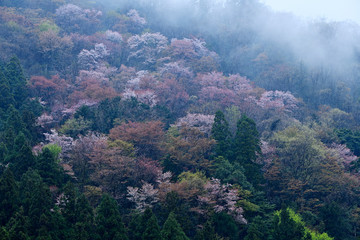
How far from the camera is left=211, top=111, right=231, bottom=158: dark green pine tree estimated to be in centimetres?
2808

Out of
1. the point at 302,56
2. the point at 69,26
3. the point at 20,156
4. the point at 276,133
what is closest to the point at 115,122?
the point at 20,156

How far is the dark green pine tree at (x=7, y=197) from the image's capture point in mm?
17969

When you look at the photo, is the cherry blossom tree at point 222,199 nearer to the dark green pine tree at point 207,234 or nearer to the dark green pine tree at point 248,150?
the dark green pine tree at point 207,234

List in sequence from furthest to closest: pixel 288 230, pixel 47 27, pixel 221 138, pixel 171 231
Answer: pixel 47 27, pixel 221 138, pixel 288 230, pixel 171 231

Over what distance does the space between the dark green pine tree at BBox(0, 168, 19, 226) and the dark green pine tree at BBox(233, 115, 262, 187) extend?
16738mm

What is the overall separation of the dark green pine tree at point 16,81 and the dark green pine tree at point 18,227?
1887 cm

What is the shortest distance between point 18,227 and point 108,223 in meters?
4.64

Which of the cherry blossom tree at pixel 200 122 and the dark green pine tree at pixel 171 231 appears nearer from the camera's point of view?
the dark green pine tree at pixel 171 231

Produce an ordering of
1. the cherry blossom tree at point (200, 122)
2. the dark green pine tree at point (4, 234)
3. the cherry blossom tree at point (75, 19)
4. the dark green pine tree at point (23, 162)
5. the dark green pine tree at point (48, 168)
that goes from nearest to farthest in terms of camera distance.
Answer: the dark green pine tree at point (4, 234) → the dark green pine tree at point (48, 168) → the dark green pine tree at point (23, 162) → the cherry blossom tree at point (200, 122) → the cherry blossom tree at point (75, 19)

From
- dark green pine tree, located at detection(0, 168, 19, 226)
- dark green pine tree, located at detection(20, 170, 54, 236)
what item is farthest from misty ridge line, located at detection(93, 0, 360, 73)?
dark green pine tree, located at detection(0, 168, 19, 226)

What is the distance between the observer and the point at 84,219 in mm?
18297

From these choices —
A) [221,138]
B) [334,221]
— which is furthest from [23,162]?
[334,221]

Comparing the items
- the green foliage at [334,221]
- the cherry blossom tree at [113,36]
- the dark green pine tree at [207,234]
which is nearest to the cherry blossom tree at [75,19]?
the cherry blossom tree at [113,36]

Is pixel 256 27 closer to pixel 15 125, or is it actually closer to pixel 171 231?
pixel 15 125
